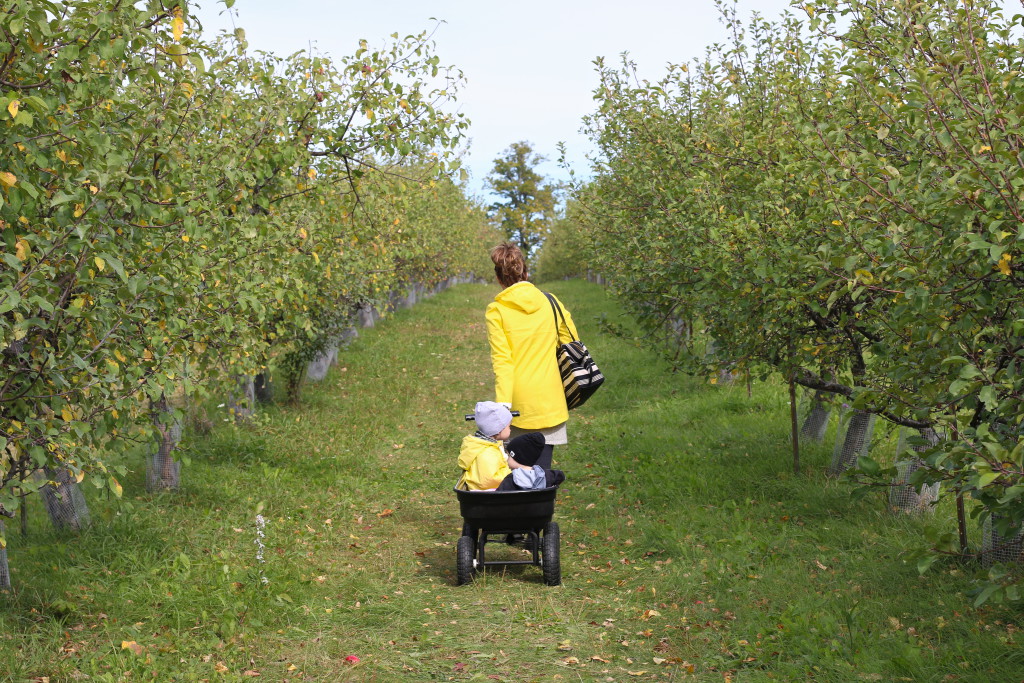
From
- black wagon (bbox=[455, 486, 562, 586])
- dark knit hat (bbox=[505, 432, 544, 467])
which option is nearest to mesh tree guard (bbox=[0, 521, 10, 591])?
black wagon (bbox=[455, 486, 562, 586])

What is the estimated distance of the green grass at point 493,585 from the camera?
5559 millimetres

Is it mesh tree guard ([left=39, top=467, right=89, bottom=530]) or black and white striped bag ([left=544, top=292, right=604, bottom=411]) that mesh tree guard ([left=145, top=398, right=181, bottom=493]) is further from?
black and white striped bag ([left=544, top=292, right=604, bottom=411])

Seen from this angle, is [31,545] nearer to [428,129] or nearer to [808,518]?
[428,129]

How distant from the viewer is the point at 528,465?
7.04 m

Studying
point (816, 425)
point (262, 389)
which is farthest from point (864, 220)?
point (262, 389)

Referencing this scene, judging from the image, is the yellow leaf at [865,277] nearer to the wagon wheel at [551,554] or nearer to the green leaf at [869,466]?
the green leaf at [869,466]

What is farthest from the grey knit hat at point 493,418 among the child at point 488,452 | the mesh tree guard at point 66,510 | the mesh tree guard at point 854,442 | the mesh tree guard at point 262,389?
the mesh tree guard at point 262,389

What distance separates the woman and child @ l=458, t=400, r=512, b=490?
1.04 feet

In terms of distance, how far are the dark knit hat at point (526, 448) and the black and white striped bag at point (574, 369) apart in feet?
1.85

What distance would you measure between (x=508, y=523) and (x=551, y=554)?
1.68 feet

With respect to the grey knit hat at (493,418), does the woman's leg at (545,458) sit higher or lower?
lower

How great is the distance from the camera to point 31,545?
24.5 feet

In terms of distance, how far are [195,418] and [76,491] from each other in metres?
4.83

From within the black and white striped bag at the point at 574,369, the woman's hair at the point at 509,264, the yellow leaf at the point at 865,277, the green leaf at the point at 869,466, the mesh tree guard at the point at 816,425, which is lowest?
the mesh tree guard at the point at 816,425
